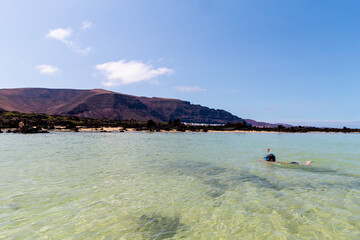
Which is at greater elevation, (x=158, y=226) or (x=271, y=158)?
(x=271, y=158)

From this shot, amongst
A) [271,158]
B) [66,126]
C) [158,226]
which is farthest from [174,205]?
[66,126]

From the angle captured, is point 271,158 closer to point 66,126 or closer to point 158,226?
point 158,226

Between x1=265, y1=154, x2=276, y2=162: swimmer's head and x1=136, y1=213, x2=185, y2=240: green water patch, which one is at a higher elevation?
x1=265, y1=154, x2=276, y2=162: swimmer's head

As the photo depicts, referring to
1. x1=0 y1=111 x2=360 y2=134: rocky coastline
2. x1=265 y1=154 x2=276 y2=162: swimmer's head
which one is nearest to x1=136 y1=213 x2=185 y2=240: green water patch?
x1=265 y1=154 x2=276 y2=162: swimmer's head

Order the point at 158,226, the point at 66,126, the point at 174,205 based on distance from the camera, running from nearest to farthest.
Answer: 1. the point at 158,226
2. the point at 174,205
3. the point at 66,126

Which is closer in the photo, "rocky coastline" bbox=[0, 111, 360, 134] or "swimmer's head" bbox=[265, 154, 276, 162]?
"swimmer's head" bbox=[265, 154, 276, 162]

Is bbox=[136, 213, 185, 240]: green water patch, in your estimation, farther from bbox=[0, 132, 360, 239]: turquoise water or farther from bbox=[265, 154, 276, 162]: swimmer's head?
bbox=[265, 154, 276, 162]: swimmer's head

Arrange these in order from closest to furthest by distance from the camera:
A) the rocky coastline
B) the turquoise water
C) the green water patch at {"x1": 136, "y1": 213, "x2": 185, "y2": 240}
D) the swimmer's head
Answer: the green water patch at {"x1": 136, "y1": 213, "x2": 185, "y2": 240}
the turquoise water
the swimmer's head
the rocky coastline

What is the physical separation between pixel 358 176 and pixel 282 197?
882 cm

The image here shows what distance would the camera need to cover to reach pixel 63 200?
870cm

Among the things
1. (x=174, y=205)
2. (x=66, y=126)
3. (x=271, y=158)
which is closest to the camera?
(x=174, y=205)

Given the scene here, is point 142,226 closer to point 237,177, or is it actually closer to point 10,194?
point 10,194

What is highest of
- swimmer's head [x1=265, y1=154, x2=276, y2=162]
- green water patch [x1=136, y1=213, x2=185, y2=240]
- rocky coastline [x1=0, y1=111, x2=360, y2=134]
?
rocky coastline [x1=0, y1=111, x2=360, y2=134]

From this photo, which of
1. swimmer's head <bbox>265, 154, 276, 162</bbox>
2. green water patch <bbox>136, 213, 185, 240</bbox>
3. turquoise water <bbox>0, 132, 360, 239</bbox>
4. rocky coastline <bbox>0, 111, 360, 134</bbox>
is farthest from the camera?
rocky coastline <bbox>0, 111, 360, 134</bbox>
